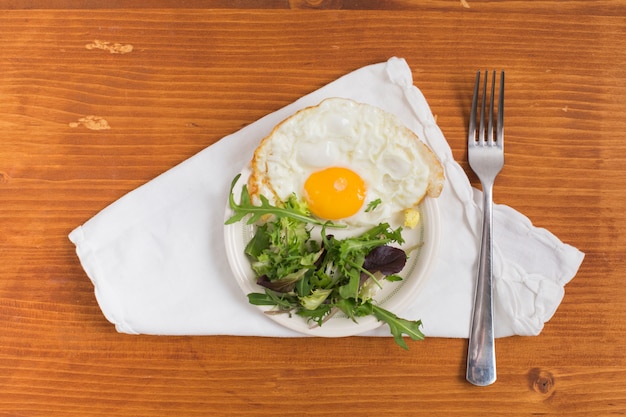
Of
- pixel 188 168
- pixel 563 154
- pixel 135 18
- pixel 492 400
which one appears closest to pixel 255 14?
pixel 135 18

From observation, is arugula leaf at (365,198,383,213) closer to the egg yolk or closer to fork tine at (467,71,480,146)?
the egg yolk

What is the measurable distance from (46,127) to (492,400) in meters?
2.22

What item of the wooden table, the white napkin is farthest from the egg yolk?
the wooden table

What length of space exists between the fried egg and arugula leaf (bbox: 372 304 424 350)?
1.15 ft

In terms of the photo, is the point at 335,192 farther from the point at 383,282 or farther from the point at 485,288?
the point at 485,288

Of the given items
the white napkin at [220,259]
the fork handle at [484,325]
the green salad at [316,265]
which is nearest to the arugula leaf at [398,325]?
the green salad at [316,265]

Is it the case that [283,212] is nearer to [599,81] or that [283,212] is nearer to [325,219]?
[325,219]

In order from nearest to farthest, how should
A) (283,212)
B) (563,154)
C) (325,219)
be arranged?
(283,212) → (325,219) → (563,154)

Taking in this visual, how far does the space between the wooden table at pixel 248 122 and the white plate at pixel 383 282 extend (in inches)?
6.7

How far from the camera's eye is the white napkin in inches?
88.8

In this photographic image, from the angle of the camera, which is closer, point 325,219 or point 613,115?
point 325,219

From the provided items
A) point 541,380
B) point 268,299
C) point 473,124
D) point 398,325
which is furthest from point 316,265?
point 541,380

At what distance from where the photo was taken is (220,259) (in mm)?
2285

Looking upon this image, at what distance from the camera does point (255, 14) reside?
2402mm
